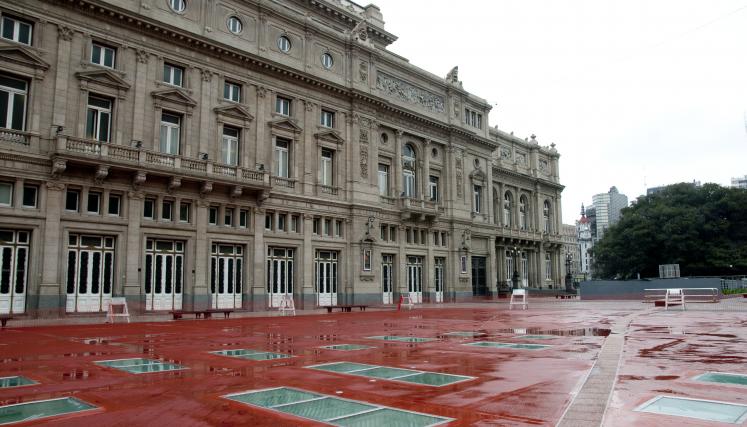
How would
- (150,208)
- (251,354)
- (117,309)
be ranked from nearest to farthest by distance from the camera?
(251,354), (117,309), (150,208)

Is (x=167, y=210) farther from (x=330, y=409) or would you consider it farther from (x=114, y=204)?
(x=330, y=409)

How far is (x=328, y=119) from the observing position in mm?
40250

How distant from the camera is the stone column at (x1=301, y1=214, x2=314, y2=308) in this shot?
36.2 metres

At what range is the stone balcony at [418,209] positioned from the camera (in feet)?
145

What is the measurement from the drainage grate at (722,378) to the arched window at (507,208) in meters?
58.7

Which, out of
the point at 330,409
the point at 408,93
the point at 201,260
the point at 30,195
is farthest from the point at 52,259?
the point at 408,93

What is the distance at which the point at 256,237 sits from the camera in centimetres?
3356

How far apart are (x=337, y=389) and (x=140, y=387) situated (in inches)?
108

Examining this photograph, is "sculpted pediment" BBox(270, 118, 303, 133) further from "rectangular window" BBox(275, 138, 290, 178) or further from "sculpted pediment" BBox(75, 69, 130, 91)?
"sculpted pediment" BBox(75, 69, 130, 91)

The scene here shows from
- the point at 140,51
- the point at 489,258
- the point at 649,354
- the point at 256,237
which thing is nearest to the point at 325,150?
the point at 256,237

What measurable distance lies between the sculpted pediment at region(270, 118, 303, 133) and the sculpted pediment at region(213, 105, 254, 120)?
1728mm

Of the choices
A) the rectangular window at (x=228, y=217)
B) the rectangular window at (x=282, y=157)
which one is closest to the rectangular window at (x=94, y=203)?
the rectangular window at (x=228, y=217)

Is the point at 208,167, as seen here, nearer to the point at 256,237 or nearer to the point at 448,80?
the point at 256,237

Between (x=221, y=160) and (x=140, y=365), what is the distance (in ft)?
79.8
